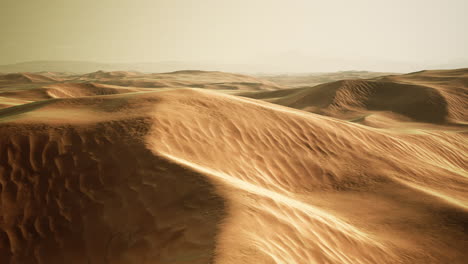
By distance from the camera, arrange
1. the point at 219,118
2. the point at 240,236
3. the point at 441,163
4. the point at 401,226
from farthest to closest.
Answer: the point at 441,163 < the point at 219,118 < the point at 401,226 < the point at 240,236

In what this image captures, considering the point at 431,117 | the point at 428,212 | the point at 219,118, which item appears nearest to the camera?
the point at 428,212

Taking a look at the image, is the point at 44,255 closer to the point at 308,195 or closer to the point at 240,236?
the point at 240,236

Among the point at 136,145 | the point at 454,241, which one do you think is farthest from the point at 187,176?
the point at 454,241

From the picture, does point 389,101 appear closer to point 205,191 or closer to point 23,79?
point 205,191

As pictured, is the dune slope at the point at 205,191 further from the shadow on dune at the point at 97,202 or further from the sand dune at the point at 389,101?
the sand dune at the point at 389,101

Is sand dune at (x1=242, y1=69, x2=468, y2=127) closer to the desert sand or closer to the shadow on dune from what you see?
the desert sand

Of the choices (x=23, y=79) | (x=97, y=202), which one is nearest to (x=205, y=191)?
(x=97, y=202)

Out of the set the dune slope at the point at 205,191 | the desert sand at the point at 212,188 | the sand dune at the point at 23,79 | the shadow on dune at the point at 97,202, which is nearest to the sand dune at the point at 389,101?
the desert sand at the point at 212,188
